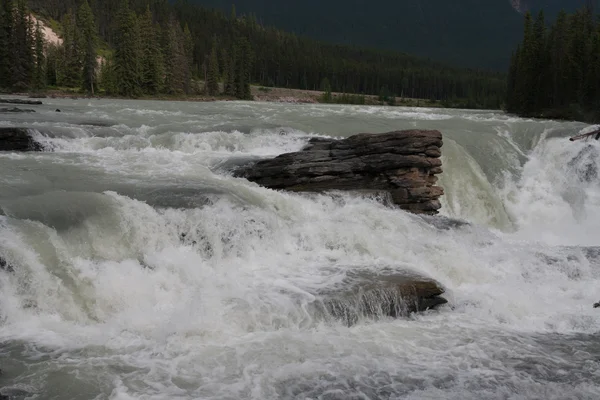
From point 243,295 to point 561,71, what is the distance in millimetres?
59449

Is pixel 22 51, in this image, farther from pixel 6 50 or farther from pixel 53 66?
pixel 53 66

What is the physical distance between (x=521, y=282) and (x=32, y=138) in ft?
58.8

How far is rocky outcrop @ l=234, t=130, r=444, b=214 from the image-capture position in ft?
57.9

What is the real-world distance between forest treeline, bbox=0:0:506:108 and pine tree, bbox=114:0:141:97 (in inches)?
5.2

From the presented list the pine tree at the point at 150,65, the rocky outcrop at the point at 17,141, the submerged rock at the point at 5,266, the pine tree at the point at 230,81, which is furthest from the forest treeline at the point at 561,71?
the submerged rock at the point at 5,266

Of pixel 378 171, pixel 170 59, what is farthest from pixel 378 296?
pixel 170 59

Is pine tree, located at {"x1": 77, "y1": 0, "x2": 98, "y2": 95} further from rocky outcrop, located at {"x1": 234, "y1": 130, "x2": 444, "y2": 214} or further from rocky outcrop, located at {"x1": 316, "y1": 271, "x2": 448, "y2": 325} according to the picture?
rocky outcrop, located at {"x1": 316, "y1": 271, "x2": 448, "y2": 325}

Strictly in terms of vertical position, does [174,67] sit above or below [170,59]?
below

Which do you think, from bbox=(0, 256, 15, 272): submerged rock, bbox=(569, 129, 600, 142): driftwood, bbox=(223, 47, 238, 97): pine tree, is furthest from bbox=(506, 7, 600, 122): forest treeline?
bbox=(0, 256, 15, 272): submerged rock

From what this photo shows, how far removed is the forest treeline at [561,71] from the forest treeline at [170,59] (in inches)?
1816

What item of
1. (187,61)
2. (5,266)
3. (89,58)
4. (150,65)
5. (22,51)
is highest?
(187,61)

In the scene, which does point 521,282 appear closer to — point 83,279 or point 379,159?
point 379,159

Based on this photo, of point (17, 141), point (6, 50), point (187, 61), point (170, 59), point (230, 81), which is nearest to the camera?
point (17, 141)

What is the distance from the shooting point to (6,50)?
67562 mm
